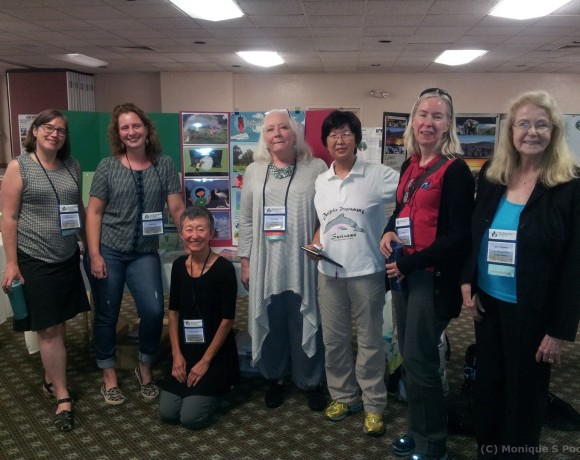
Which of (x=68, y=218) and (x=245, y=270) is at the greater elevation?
(x=68, y=218)

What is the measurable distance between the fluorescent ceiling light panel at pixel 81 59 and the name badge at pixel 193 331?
7.40m

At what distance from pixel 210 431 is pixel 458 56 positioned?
305 inches

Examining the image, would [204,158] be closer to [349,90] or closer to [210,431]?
[210,431]

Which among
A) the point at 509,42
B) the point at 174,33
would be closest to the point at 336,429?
the point at 174,33

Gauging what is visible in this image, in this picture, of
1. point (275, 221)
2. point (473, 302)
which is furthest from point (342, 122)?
point (473, 302)

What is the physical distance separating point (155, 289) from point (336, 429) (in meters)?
1.13

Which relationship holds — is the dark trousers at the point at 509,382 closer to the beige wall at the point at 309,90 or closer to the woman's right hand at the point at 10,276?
the woman's right hand at the point at 10,276

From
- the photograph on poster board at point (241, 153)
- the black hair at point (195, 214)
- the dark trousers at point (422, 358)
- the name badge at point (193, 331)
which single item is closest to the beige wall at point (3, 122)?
the photograph on poster board at point (241, 153)

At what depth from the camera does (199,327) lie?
2.51 metres

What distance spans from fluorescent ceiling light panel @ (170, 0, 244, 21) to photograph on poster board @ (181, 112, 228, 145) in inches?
102

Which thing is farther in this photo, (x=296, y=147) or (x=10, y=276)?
(x=296, y=147)

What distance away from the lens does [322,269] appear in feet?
7.51

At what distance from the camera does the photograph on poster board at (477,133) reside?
3844 millimetres

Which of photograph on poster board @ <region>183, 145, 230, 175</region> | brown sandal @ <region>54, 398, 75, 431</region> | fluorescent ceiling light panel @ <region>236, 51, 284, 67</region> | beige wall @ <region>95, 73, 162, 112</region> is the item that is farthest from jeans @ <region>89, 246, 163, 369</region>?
beige wall @ <region>95, 73, 162, 112</region>
